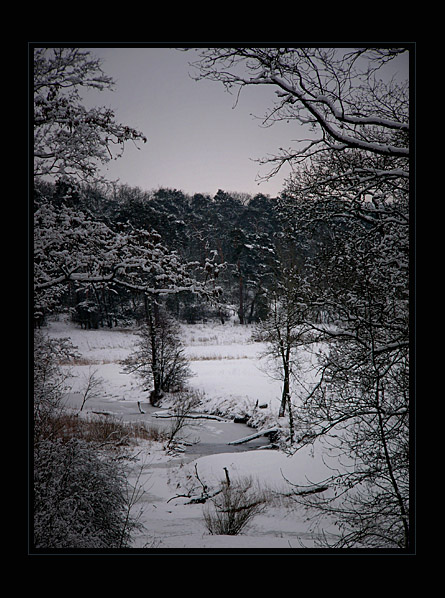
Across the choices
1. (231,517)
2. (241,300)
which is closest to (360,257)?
(241,300)

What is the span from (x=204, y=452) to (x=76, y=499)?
19.3 feet

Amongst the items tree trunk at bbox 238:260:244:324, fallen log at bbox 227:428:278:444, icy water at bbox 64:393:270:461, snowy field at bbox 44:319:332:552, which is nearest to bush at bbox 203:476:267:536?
snowy field at bbox 44:319:332:552

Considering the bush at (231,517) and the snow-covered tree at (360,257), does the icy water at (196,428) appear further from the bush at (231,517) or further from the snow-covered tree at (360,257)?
the snow-covered tree at (360,257)

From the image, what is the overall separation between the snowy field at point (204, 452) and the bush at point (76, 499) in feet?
1.08

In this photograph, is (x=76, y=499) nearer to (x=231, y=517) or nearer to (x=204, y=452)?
(x=231, y=517)

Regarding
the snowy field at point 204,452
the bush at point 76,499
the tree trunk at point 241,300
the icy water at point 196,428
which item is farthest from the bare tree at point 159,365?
the bush at point 76,499

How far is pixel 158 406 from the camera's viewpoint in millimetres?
9523

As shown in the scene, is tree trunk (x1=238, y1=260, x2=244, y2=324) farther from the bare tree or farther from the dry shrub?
the dry shrub

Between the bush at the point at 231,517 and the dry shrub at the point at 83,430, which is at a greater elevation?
the dry shrub at the point at 83,430

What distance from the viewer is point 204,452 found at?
28.4ft

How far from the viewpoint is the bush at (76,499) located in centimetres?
297
